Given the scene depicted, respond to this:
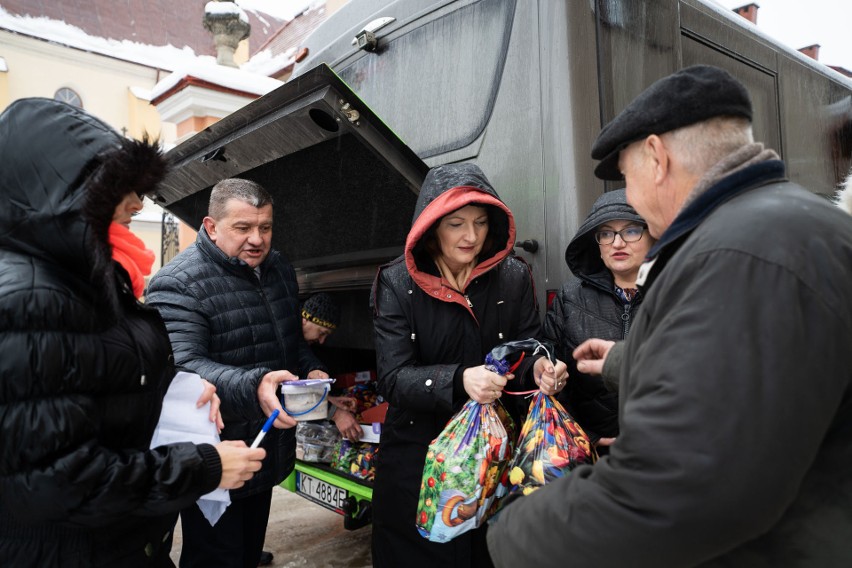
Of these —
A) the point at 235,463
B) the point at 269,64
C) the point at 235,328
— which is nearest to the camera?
the point at 235,463

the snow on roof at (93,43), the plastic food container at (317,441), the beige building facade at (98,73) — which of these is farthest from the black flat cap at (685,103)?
the snow on roof at (93,43)

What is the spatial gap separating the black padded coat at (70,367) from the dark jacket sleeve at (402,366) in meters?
0.73

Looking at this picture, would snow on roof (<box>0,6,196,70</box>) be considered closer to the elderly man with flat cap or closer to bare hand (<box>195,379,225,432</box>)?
bare hand (<box>195,379,225,432</box>)

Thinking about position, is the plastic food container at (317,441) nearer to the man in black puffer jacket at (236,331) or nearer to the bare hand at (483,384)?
the man in black puffer jacket at (236,331)

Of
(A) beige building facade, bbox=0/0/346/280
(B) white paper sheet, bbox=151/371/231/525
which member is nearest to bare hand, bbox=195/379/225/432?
(B) white paper sheet, bbox=151/371/231/525

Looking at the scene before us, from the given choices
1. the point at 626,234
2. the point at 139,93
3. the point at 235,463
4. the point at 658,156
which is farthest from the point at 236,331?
the point at 139,93

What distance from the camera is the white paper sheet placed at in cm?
165

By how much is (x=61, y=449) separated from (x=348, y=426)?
195cm

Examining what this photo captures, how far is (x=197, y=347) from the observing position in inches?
88.6

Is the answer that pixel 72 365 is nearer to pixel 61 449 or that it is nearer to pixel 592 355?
pixel 61 449

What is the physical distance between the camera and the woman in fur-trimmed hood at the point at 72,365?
1.25 m

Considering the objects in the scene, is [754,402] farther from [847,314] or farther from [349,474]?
[349,474]

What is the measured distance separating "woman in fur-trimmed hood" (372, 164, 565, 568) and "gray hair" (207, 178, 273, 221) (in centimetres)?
66

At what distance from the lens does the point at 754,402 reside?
2.70 ft
